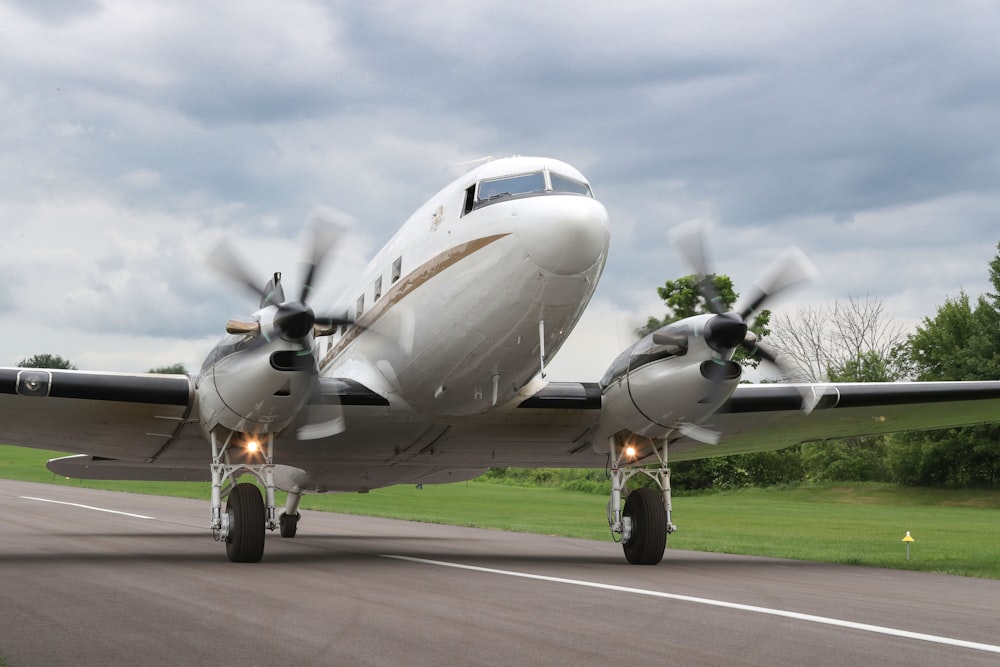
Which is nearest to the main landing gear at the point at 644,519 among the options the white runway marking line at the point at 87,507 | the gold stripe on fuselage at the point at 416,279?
the gold stripe on fuselage at the point at 416,279

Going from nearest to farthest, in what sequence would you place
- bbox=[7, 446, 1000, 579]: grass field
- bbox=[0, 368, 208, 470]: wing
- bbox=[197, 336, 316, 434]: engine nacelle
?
bbox=[197, 336, 316, 434]: engine nacelle, bbox=[0, 368, 208, 470]: wing, bbox=[7, 446, 1000, 579]: grass field

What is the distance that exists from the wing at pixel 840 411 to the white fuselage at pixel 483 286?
4.55 meters

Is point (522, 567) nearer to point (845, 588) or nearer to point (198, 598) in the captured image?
point (845, 588)

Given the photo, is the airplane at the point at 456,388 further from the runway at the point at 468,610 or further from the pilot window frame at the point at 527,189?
the runway at the point at 468,610

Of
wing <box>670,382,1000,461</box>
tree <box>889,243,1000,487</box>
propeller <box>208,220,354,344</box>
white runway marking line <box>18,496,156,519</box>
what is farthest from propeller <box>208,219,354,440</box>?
tree <box>889,243,1000,487</box>

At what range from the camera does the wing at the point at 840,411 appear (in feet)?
55.6

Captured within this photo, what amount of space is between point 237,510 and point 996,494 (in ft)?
161

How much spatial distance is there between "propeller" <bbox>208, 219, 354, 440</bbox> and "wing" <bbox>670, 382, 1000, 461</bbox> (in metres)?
6.61

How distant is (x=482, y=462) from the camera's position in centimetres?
1975

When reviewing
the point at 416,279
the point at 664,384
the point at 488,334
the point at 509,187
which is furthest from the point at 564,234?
the point at 664,384

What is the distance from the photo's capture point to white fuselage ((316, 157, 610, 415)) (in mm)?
13008

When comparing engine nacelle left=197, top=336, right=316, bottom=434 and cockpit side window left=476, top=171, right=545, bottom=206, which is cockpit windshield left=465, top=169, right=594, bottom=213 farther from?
engine nacelle left=197, top=336, right=316, bottom=434

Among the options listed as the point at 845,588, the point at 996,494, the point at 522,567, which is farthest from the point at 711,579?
the point at 996,494

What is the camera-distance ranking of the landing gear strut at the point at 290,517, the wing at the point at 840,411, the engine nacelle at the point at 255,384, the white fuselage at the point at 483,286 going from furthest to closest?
the landing gear strut at the point at 290,517
the wing at the point at 840,411
the engine nacelle at the point at 255,384
the white fuselage at the point at 483,286
